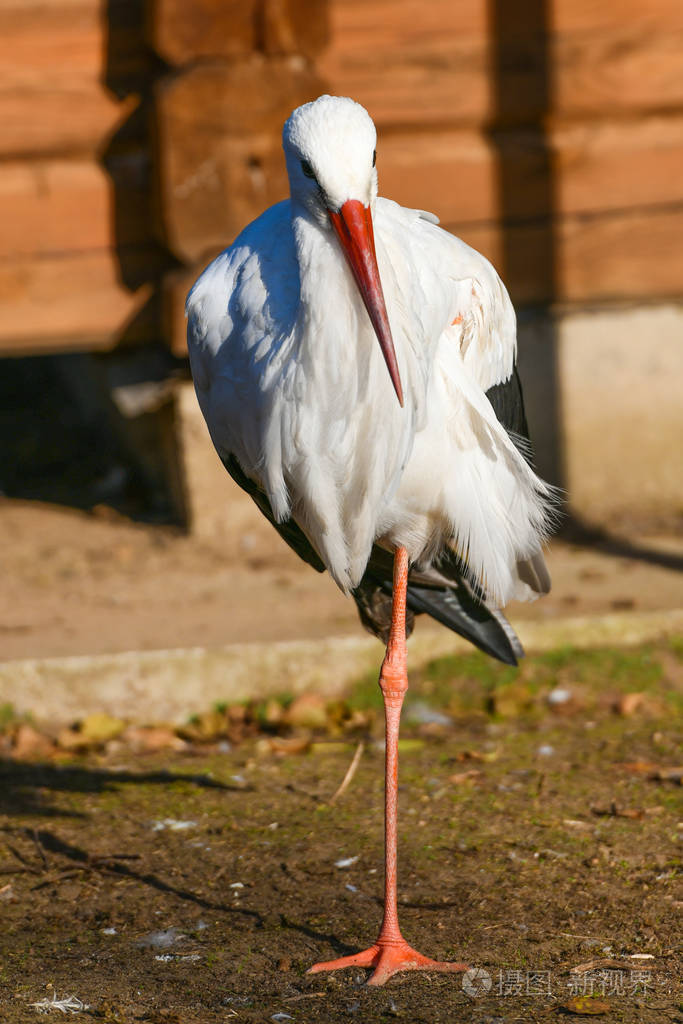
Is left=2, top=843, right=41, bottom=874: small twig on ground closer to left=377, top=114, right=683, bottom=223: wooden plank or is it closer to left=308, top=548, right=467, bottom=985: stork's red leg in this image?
left=308, top=548, right=467, bottom=985: stork's red leg

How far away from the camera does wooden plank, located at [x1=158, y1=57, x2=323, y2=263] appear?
5.47 metres

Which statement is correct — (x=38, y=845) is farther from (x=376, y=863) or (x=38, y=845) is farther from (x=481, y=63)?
(x=481, y=63)

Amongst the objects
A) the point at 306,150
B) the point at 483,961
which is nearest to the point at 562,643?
the point at 483,961

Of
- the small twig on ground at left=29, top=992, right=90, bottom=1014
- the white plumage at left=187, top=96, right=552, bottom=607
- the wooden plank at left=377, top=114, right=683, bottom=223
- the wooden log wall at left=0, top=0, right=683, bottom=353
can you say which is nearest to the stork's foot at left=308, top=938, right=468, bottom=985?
the small twig on ground at left=29, top=992, right=90, bottom=1014

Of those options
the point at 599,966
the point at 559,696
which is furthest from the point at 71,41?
the point at 599,966

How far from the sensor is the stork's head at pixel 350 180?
2.45 m

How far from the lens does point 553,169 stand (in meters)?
5.88

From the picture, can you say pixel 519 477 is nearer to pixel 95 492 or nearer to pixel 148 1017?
pixel 148 1017

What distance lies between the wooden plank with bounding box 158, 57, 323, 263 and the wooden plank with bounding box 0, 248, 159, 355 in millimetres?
384

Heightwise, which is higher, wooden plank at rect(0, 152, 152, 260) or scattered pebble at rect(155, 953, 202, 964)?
wooden plank at rect(0, 152, 152, 260)

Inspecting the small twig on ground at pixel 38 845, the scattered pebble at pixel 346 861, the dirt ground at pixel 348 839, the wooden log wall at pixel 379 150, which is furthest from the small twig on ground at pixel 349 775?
the wooden log wall at pixel 379 150

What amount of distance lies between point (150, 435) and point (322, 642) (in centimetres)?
224

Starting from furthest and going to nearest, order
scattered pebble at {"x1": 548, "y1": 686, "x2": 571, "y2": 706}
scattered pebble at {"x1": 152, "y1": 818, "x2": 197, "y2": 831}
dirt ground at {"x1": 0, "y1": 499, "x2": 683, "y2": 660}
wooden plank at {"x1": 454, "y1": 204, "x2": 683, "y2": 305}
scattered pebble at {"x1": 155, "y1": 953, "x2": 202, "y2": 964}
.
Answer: wooden plank at {"x1": 454, "y1": 204, "x2": 683, "y2": 305} < dirt ground at {"x1": 0, "y1": 499, "x2": 683, "y2": 660} < scattered pebble at {"x1": 548, "y1": 686, "x2": 571, "y2": 706} < scattered pebble at {"x1": 152, "y1": 818, "x2": 197, "y2": 831} < scattered pebble at {"x1": 155, "y1": 953, "x2": 202, "y2": 964}

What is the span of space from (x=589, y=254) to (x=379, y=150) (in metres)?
1.07
